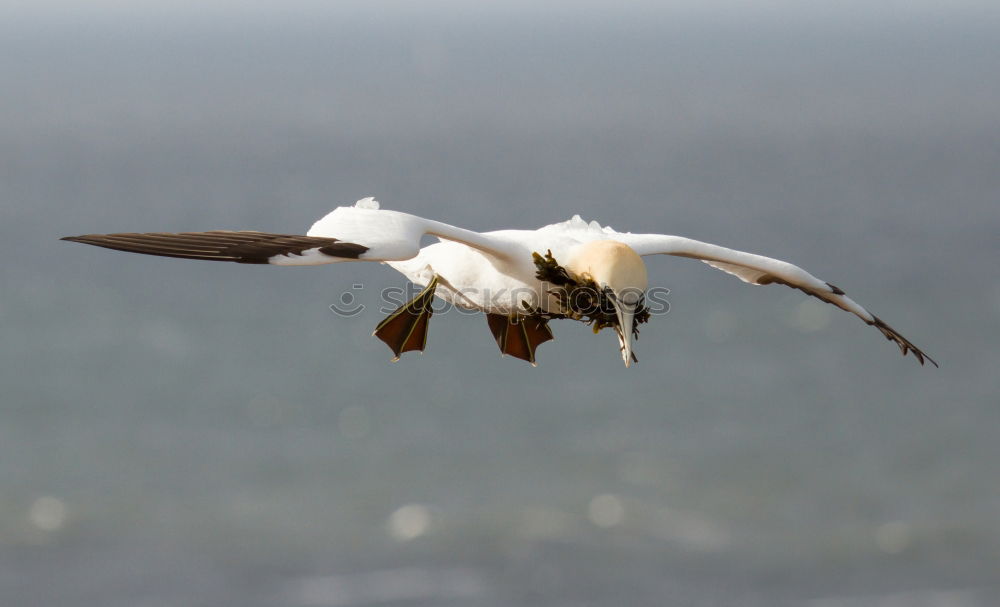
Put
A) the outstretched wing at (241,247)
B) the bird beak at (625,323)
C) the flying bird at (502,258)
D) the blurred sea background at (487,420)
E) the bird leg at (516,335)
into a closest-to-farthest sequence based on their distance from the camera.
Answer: the outstretched wing at (241,247) → the flying bird at (502,258) → the bird beak at (625,323) → the bird leg at (516,335) → the blurred sea background at (487,420)

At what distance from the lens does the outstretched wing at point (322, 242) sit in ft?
37.9

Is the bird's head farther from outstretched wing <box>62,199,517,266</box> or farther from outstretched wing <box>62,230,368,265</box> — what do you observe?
outstretched wing <box>62,230,368,265</box>

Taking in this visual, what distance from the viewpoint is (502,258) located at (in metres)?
14.1

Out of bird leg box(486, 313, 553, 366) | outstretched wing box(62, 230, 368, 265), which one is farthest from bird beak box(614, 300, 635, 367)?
bird leg box(486, 313, 553, 366)

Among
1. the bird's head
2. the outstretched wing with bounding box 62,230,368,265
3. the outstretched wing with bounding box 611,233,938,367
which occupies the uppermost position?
the outstretched wing with bounding box 611,233,938,367

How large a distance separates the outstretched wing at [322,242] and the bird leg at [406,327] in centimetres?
247

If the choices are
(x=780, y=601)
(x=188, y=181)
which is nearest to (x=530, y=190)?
(x=188, y=181)

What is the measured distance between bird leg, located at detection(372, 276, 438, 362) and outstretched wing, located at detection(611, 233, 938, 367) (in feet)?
9.37

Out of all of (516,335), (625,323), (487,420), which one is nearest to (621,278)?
(625,323)

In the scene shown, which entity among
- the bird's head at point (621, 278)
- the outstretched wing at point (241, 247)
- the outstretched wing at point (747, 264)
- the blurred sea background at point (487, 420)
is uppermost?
the blurred sea background at point (487, 420)

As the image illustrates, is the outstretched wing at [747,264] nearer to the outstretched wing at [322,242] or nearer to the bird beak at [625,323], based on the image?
the bird beak at [625,323]

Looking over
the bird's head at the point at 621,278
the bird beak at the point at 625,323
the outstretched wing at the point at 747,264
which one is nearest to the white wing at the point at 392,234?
the bird's head at the point at 621,278

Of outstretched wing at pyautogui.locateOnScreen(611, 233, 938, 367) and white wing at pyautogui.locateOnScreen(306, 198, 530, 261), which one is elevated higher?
outstretched wing at pyautogui.locateOnScreen(611, 233, 938, 367)

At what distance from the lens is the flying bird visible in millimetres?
12039
